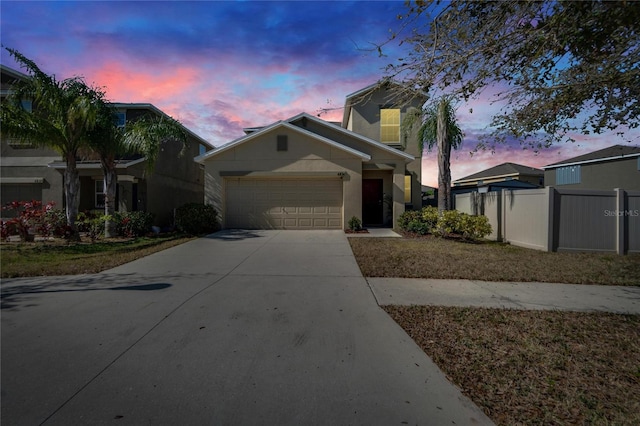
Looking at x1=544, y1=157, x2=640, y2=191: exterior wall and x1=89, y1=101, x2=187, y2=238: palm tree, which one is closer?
x1=89, y1=101, x2=187, y2=238: palm tree

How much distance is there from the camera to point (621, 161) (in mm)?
20484

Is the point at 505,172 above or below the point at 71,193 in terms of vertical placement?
above

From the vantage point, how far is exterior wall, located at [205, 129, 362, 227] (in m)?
14.1

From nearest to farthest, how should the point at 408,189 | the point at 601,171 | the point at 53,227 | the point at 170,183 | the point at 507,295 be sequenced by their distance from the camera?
the point at 507,295 → the point at 53,227 → the point at 408,189 → the point at 170,183 → the point at 601,171

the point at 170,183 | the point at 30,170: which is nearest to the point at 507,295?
the point at 170,183

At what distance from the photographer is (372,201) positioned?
1628cm

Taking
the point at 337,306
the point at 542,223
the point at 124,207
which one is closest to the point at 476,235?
the point at 542,223

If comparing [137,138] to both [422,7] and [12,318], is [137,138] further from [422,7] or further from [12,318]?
[422,7]

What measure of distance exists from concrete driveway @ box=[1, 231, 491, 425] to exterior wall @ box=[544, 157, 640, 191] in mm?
22972

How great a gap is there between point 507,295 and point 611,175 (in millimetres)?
22190

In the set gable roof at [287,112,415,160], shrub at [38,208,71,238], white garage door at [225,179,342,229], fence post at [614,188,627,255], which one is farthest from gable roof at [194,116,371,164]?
fence post at [614,188,627,255]

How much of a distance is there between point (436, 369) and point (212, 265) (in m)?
5.94

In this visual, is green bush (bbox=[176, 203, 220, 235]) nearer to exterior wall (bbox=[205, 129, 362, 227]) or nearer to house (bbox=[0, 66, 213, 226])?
exterior wall (bbox=[205, 129, 362, 227])

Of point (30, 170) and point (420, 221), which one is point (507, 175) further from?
point (30, 170)
